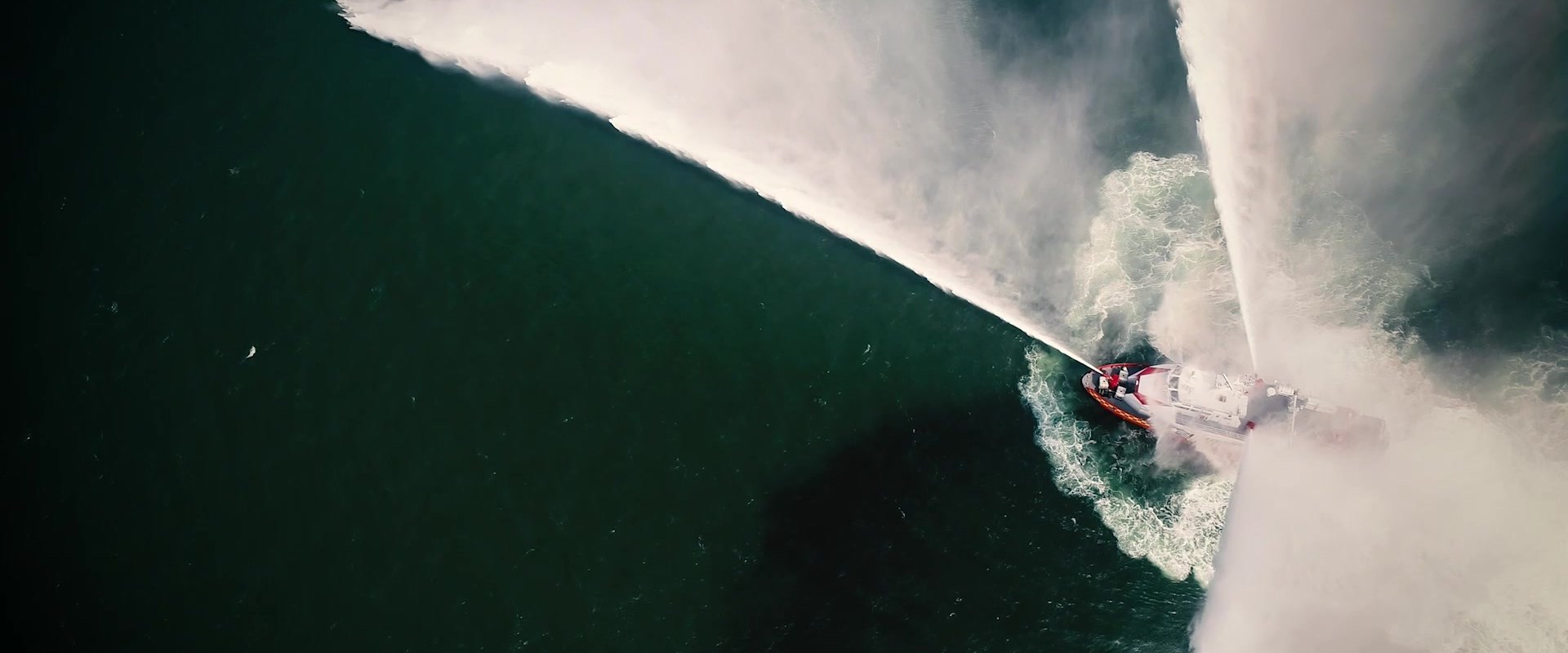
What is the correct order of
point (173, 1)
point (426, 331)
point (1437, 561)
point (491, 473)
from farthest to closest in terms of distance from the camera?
point (173, 1)
point (426, 331)
point (491, 473)
point (1437, 561)

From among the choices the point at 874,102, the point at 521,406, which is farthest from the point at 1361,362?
the point at 521,406

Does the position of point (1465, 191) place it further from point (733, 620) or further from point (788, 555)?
point (733, 620)

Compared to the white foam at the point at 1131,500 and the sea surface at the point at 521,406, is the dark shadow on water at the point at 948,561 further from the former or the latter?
the white foam at the point at 1131,500

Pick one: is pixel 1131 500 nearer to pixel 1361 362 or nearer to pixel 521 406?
pixel 1361 362

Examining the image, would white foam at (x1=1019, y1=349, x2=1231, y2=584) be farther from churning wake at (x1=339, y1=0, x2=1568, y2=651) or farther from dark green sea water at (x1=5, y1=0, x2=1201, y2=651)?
dark green sea water at (x1=5, y1=0, x2=1201, y2=651)

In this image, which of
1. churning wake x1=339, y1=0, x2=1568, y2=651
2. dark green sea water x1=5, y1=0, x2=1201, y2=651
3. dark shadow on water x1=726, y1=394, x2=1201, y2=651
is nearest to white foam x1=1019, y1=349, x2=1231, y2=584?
churning wake x1=339, y1=0, x2=1568, y2=651

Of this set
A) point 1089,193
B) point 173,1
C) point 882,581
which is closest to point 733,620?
point 882,581

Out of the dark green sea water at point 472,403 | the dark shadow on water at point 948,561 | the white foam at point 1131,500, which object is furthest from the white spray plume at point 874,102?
the dark shadow on water at point 948,561
